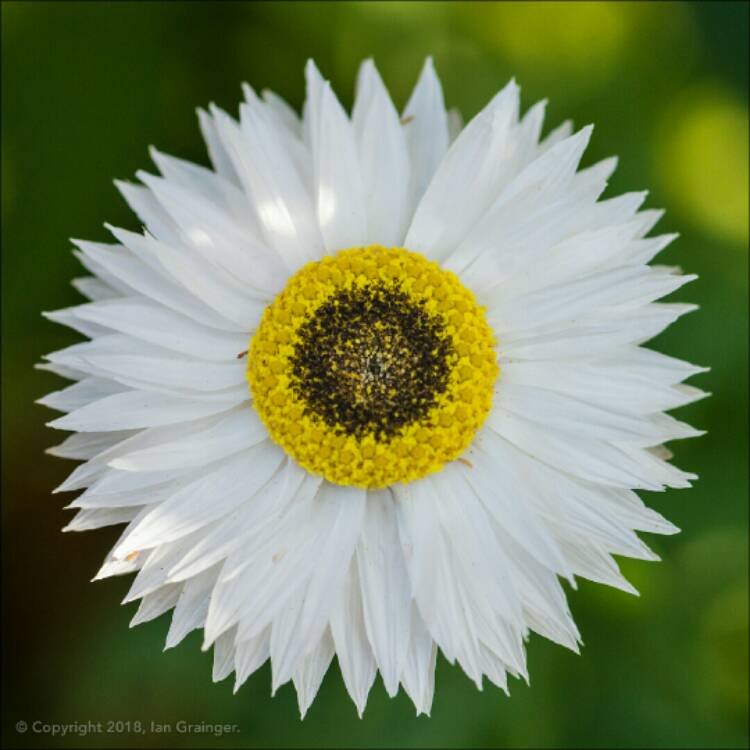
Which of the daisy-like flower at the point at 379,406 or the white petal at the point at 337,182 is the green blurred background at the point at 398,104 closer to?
the daisy-like flower at the point at 379,406

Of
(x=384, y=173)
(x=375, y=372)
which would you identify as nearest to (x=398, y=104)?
(x=384, y=173)

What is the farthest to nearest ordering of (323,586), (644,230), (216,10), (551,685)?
(216,10), (551,685), (644,230), (323,586)

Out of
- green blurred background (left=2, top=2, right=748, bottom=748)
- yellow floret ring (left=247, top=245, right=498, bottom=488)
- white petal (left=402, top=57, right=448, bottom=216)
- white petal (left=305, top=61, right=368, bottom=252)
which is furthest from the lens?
green blurred background (left=2, top=2, right=748, bottom=748)

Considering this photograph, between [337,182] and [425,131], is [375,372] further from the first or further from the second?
[425,131]

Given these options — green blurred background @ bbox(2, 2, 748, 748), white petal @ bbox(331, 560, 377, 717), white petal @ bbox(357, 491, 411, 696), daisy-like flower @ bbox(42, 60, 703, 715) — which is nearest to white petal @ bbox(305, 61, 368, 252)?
daisy-like flower @ bbox(42, 60, 703, 715)

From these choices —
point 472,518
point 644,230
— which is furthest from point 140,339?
point 644,230

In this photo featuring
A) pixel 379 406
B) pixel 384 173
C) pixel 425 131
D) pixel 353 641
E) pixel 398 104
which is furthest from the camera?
pixel 398 104

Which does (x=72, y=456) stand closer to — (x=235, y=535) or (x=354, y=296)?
(x=235, y=535)

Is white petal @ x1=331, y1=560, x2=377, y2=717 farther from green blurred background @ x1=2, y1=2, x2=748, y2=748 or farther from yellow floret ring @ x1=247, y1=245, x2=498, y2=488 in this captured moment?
green blurred background @ x1=2, y1=2, x2=748, y2=748
